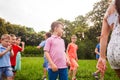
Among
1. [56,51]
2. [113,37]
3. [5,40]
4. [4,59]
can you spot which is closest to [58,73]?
[56,51]

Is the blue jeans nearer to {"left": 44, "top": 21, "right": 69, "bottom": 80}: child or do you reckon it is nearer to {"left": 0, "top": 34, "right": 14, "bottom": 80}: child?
{"left": 44, "top": 21, "right": 69, "bottom": 80}: child

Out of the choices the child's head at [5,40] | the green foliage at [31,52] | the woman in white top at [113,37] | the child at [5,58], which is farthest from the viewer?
the green foliage at [31,52]

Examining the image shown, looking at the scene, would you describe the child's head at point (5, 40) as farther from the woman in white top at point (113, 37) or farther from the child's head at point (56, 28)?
the woman in white top at point (113, 37)

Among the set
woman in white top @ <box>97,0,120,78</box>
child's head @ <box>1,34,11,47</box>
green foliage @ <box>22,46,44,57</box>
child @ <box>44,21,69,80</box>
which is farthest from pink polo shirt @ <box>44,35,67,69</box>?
green foliage @ <box>22,46,44,57</box>

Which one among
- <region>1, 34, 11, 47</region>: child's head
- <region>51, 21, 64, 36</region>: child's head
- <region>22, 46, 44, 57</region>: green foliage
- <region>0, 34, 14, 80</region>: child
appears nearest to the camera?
<region>51, 21, 64, 36</region>: child's head

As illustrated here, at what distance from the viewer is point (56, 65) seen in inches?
261

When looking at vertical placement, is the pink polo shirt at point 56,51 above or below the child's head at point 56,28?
below

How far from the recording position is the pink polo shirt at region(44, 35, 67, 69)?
21.9 feet

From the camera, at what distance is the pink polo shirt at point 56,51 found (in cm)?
668

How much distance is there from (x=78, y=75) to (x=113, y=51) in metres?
10.1

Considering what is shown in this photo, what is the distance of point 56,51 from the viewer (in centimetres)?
676

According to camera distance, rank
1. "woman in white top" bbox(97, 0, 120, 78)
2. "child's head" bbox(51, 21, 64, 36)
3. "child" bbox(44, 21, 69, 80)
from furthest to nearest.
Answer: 1. "child's head" bbox(51, 21, 64, 36)
2. "child" bbox(44, 21, 69, 80)
3. "woman in white top" bbox(97, 0, 120, 78)

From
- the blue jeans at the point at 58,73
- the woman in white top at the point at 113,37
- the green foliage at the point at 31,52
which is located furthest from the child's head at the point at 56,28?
the green foliage at the point at 31,52

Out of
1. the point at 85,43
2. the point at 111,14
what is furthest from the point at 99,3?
the point at 111,14
